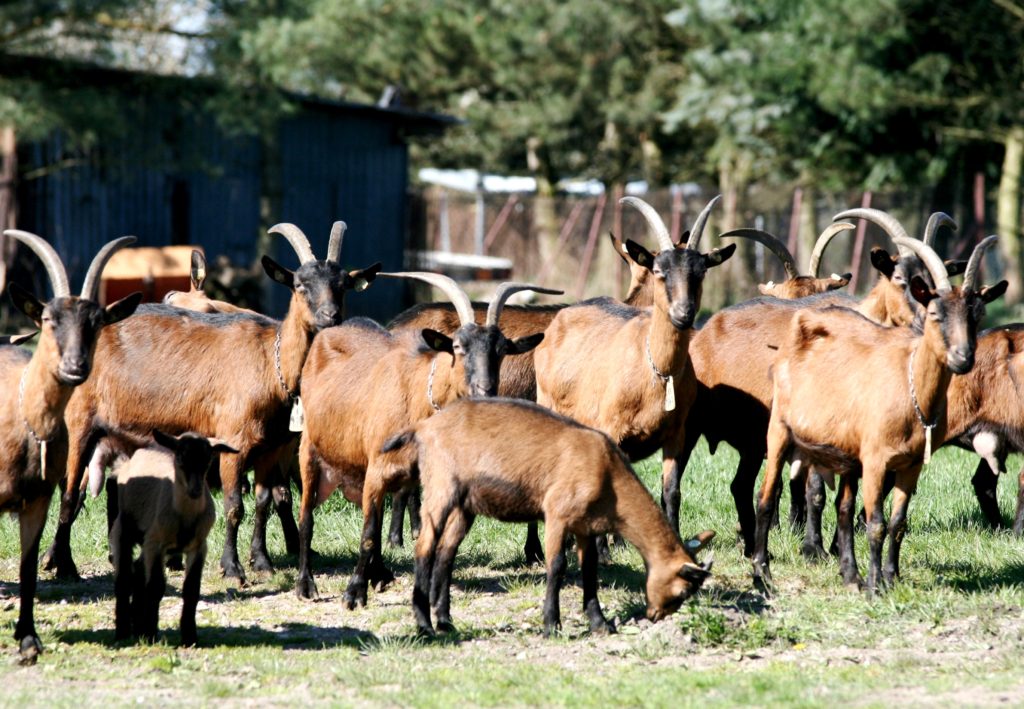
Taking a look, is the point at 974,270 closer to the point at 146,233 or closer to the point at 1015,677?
the point at 1015,677

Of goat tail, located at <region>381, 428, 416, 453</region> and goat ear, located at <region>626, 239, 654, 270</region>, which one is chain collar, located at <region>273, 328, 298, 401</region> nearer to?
goat tail, located at <region>381, 428, 416, 453</region>

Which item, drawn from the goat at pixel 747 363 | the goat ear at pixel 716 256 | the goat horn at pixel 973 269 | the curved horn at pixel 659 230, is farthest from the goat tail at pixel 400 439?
the goat horn at pixel 973 269

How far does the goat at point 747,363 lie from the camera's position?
9352 mm

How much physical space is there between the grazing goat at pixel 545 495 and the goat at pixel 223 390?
6.45 ft

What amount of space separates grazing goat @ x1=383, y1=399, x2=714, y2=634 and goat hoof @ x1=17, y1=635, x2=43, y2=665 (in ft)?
5.82

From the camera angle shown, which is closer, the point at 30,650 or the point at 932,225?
the point at 30,650

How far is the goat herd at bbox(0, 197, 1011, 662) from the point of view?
700 cm

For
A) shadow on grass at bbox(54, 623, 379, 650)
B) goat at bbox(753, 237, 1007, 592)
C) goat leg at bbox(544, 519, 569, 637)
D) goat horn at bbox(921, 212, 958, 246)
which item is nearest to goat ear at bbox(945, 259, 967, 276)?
goat horn at bbox(921, 212, 958, 246)

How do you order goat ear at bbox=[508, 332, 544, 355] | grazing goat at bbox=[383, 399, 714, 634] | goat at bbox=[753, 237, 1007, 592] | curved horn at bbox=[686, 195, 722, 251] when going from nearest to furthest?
grazing goat at bbox=[383, 399, 714, 634]
goat at bbox=[753, 237, 1007, 592]
goat ear at bbox=[508, 332, 544, 355]
curved horn at bbox=[686, 195, 722, 251]

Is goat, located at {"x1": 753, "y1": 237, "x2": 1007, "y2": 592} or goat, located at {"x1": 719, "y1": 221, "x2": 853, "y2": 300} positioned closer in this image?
goat, located at {"x1": 753, "y1": 237, "x2": 1007, "y2": 592}

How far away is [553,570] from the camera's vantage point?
23.1 feet

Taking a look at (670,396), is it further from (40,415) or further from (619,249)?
(40,415)

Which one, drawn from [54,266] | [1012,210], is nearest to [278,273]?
[54,266]

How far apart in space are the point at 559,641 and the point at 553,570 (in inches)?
13.4
